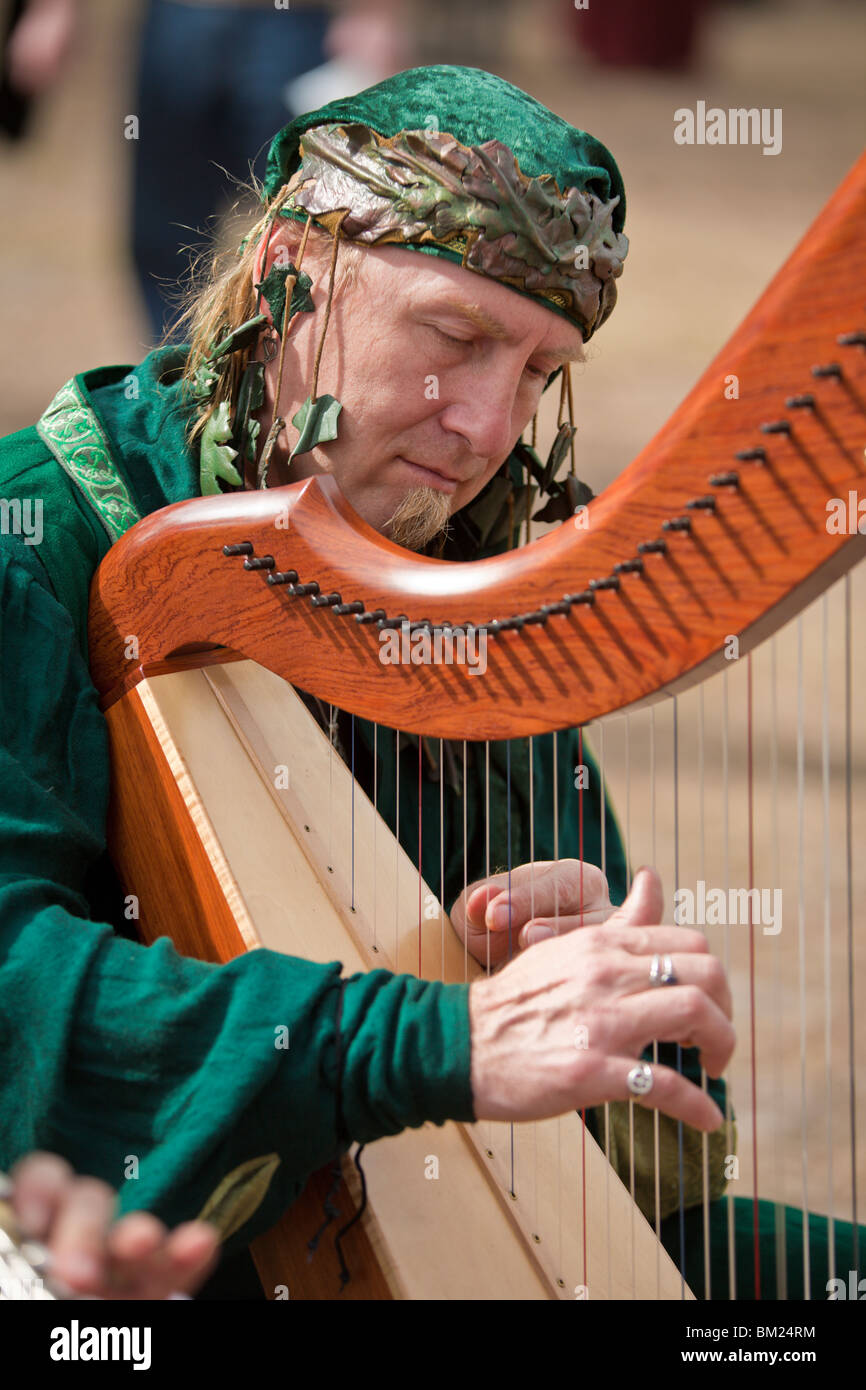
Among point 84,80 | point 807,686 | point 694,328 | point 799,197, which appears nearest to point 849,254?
point 807,686

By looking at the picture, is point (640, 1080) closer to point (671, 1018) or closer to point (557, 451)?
point (671, 1018)

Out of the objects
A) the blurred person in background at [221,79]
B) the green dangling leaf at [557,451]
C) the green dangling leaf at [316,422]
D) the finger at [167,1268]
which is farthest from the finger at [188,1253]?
the blurred person in background at [221,79]

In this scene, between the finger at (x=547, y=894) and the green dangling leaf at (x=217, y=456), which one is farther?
the green dangling leaf at (x=217, y=456)

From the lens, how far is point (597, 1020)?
48.7 inches

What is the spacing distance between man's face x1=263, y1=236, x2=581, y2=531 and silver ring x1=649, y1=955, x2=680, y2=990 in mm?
804

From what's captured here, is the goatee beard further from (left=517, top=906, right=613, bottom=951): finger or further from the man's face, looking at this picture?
(left=517, top=906, right=613, bottom=951): finger

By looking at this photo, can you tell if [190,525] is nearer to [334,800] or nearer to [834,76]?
[334,800]

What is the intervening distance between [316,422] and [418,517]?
0.18 meters

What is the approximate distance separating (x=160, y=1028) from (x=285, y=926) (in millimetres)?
274

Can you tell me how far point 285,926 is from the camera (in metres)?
1.58

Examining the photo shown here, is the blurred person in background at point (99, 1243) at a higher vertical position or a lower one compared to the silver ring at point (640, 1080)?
lower

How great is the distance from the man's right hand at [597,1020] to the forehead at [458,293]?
79cm

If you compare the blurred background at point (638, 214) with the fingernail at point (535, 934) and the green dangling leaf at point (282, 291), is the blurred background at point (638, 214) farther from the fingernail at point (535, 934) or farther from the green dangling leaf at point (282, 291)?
the green dangling leaf at point (282, 291)

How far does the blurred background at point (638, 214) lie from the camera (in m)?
4.08
